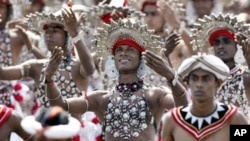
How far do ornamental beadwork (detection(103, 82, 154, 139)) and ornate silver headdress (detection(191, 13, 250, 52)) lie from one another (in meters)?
1.54

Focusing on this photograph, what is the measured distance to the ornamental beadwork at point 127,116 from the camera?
38.8ft

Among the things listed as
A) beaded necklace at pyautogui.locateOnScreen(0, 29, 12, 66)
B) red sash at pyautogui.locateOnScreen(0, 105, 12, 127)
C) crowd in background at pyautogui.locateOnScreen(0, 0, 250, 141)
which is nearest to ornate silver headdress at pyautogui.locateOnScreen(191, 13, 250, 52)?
crowd in background at pyautogui.locateOnScreen(0, 0, 250, 141)

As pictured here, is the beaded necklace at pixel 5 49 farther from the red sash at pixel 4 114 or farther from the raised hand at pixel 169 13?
the red sash at pixel 4 114

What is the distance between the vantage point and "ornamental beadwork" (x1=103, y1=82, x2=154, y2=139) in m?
11.8

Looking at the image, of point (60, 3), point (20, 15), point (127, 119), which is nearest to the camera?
point (127, 119)

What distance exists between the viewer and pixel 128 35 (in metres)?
12.2

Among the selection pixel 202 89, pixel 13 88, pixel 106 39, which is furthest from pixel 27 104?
pixel 202 89

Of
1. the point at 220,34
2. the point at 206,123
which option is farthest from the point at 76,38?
the point at 206,123

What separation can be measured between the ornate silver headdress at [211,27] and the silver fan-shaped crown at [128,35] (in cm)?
109

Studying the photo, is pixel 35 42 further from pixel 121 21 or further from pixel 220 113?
pixel 220 113

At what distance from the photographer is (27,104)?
50.3 ft

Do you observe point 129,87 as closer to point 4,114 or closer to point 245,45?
point 245,45

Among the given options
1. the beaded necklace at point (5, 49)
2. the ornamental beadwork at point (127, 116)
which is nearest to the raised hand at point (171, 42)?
the ornamental beadwork at point (127, 116)

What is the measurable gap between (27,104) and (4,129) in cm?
408
